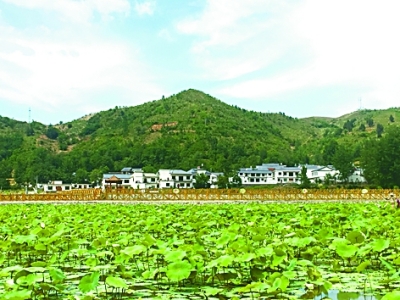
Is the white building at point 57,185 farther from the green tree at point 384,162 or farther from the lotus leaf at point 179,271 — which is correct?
the lotus leaf at point 179,271

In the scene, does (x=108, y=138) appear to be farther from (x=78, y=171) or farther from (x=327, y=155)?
(x=327, y=155)

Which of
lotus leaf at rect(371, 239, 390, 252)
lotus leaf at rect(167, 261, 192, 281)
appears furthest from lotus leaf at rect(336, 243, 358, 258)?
lotus leaf at rect(167, 261, 192, 281)

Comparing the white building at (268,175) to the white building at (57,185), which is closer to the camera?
the white building at (57,185)

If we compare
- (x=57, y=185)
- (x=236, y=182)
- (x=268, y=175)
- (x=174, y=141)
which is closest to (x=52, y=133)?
(x=174, y=141)

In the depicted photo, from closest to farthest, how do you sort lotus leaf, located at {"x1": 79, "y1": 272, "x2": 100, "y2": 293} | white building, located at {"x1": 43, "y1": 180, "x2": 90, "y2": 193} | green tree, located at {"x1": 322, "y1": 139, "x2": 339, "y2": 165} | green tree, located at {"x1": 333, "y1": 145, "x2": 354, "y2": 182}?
lotus leaf, located at {"x1": 79, "y1": 272, "x2": 100, "y2": 293}, green tree, located at {"x1": 333, "y1": 145, "x2": 354, "y2": 182}, white building, located at {"x1": 43, "y1": 180, "x2": 90, "y2": 193}, green tree, located at {"x1": 322, "y1": 139, "x2": 339, "y2": 165}

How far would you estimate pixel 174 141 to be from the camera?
90375mm

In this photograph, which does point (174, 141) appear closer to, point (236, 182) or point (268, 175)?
point (268, 175)

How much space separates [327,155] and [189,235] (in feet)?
256

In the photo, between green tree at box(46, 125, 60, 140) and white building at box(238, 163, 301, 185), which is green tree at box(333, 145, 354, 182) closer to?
white building at box(238, 163, 301, 185)

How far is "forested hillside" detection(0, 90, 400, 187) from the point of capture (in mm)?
79562

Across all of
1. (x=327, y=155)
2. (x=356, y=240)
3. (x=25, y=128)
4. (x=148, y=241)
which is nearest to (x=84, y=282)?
(x=148, y=241)

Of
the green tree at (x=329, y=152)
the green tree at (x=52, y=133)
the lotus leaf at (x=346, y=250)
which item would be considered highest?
the green tree at (x=52, y=133)

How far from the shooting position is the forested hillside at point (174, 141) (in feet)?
261

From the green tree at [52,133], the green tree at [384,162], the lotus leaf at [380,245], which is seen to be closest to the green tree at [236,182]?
the green tree at [384,162]
